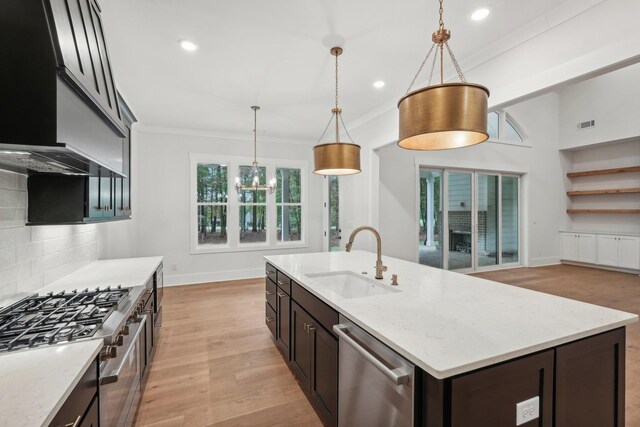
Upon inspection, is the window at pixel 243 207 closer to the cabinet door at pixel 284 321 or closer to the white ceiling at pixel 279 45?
the white ceiling at pixel 279 45

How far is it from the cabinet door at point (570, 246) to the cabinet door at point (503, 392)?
8.23 meters

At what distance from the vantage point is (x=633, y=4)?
74.1 inches

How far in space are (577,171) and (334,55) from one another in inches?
321

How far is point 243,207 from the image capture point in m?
6.03

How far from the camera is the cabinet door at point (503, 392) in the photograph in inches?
39.2

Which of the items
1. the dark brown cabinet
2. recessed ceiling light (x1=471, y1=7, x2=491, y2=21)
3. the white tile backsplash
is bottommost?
the white tile backsplash

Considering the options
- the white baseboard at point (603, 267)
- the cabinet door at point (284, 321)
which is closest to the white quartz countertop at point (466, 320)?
the cabinet door at point (284, 321)

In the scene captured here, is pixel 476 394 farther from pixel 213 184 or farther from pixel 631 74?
pixel 631 74

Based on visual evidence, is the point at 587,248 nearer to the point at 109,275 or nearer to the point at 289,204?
the point at 289,204

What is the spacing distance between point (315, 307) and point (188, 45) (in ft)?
8.58

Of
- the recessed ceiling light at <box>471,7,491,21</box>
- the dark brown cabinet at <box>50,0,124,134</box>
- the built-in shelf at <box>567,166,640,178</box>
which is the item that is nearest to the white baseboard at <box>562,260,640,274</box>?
the built-in shelf at <box>567,166,640,178</box>

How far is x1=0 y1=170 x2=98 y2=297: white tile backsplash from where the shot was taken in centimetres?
175

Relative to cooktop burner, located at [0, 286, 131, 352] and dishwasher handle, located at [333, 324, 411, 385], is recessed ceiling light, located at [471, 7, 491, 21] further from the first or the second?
cooktop burner, located at [0, 286, 131, 352]

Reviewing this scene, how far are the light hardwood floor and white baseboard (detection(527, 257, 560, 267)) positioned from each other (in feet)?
7.24
